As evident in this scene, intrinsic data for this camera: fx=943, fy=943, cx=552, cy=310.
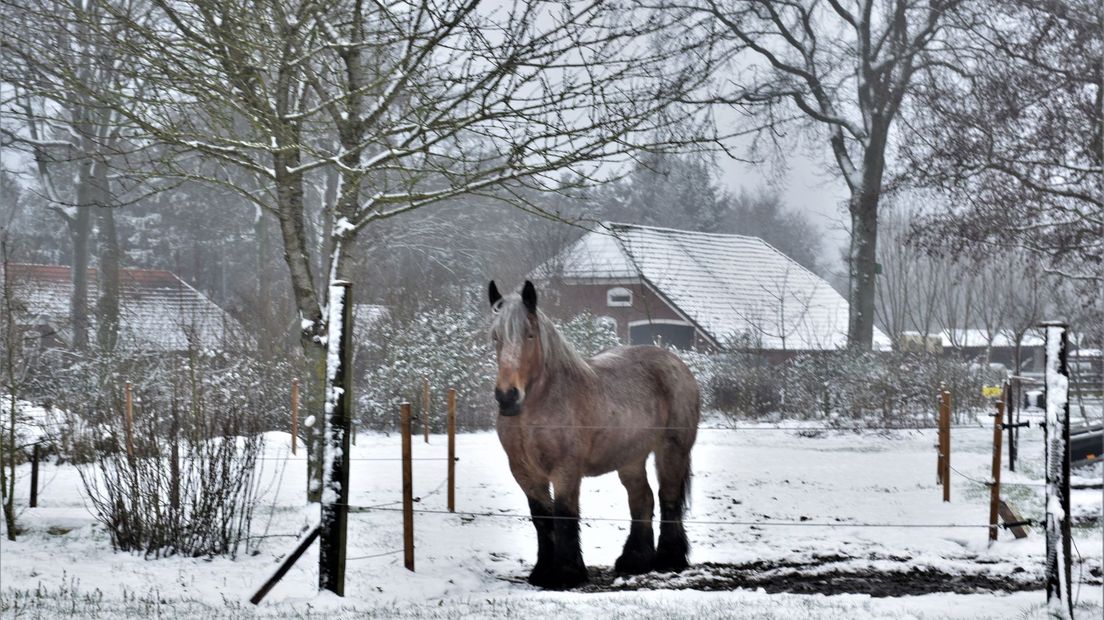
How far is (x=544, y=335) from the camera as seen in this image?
14.4ft

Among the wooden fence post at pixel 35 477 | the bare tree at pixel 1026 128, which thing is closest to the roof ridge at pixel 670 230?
the bare tree at pixel 1026 128

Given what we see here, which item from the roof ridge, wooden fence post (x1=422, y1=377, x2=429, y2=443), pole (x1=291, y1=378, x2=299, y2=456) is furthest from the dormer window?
pole (x1=291, y1=378, x2=299, y2=456)

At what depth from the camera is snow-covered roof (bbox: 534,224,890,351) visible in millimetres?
5828

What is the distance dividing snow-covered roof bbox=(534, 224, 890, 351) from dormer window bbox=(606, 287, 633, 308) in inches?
3.6

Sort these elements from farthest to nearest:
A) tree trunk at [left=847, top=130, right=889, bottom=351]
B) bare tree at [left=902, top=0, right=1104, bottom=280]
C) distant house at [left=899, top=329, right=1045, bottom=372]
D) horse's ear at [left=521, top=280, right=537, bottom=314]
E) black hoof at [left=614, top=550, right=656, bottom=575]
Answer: distant house at [left=899, top=329, right=1045, bottom=372]
tree trunk at [left=847, top=130, right=889, bottom=351]
bare tree at [left=902, top=0, right=1104, bottom=280]
black hoof at [left=614, top=550, right=656, bottom=575]
horse's ear at [left=521, top=280, right=537, bottom=314]

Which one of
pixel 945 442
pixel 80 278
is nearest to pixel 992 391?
pixel 945 442

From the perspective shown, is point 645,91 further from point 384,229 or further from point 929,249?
point 384,229

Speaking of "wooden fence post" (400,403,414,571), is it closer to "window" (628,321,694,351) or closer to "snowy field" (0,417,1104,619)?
"snowy field" (0,417,1104,619)

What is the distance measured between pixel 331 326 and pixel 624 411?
1.55m

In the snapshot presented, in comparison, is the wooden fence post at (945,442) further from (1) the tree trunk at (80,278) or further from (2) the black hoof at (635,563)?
(1) the tree trunk at (80,278)

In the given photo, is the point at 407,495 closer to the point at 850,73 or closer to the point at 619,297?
the point at 619,297

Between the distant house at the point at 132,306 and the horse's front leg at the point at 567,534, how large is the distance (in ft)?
13.0

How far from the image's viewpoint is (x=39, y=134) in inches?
254

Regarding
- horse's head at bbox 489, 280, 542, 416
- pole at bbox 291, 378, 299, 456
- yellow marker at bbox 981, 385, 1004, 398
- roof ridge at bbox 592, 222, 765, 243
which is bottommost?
pole at bbox 291, 378, 299, 456
